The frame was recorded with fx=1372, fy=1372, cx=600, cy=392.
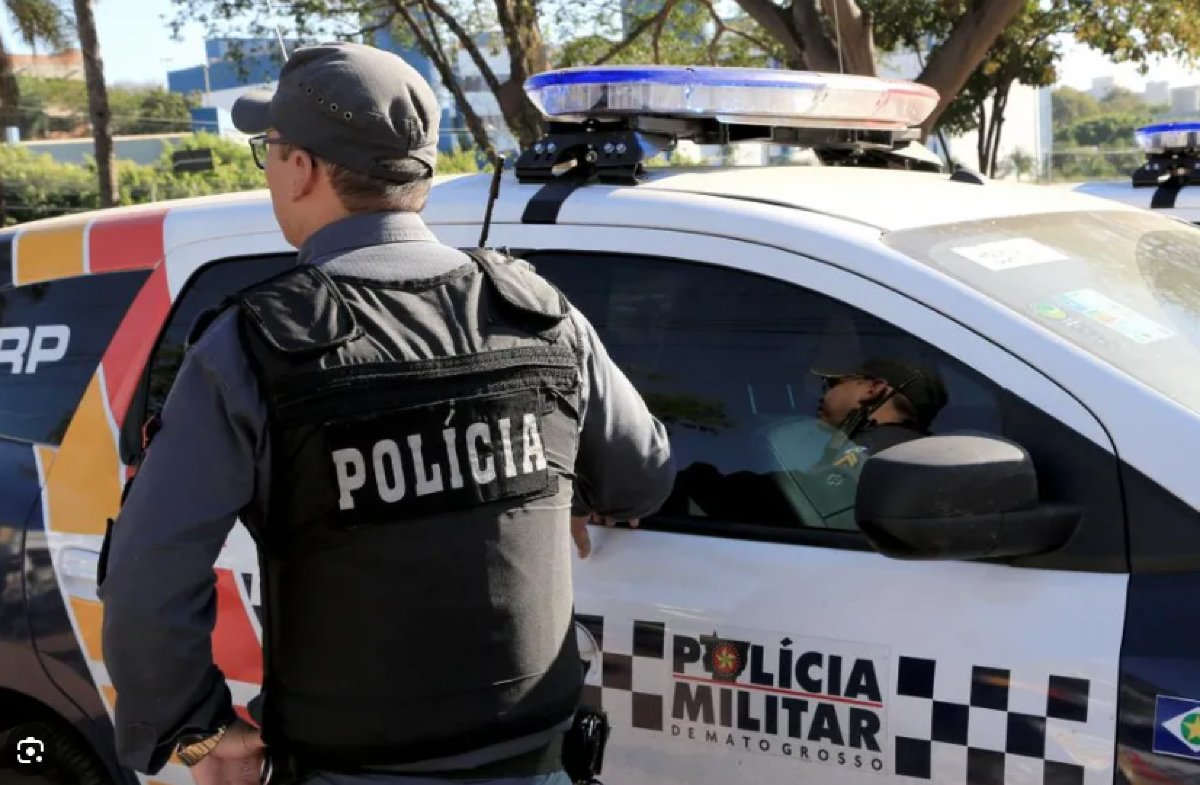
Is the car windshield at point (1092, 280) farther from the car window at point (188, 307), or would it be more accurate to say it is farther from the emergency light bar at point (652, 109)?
the car window at point (188, 307)

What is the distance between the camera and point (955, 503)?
1774 mm

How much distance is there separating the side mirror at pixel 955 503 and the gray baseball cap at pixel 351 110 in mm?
724

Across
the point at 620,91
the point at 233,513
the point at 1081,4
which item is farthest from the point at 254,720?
the point at 1081,4

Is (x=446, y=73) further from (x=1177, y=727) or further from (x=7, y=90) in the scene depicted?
(x=1177, y=727)

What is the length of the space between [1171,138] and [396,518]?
14.5 ft

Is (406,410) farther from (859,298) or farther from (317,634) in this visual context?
(859,298)

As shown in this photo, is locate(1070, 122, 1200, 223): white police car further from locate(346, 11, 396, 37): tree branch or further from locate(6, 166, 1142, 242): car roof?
locate(346, 11, 396, 37): tree branch

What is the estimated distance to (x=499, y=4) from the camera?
12.5 meters

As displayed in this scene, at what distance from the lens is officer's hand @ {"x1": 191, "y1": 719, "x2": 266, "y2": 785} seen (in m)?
1.63

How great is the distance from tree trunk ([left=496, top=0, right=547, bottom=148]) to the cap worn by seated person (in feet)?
32.6

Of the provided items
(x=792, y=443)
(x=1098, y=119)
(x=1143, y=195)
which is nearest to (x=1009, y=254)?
(x=792, y=443)

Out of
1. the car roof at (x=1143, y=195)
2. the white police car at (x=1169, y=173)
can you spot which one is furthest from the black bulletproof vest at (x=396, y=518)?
the white police car at (x=1169, y=173)

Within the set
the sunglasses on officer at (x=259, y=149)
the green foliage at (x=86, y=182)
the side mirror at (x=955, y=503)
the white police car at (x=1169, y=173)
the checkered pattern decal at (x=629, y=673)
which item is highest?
the sunglasses on officer at (x=259, y=149)

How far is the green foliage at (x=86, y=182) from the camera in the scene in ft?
111
